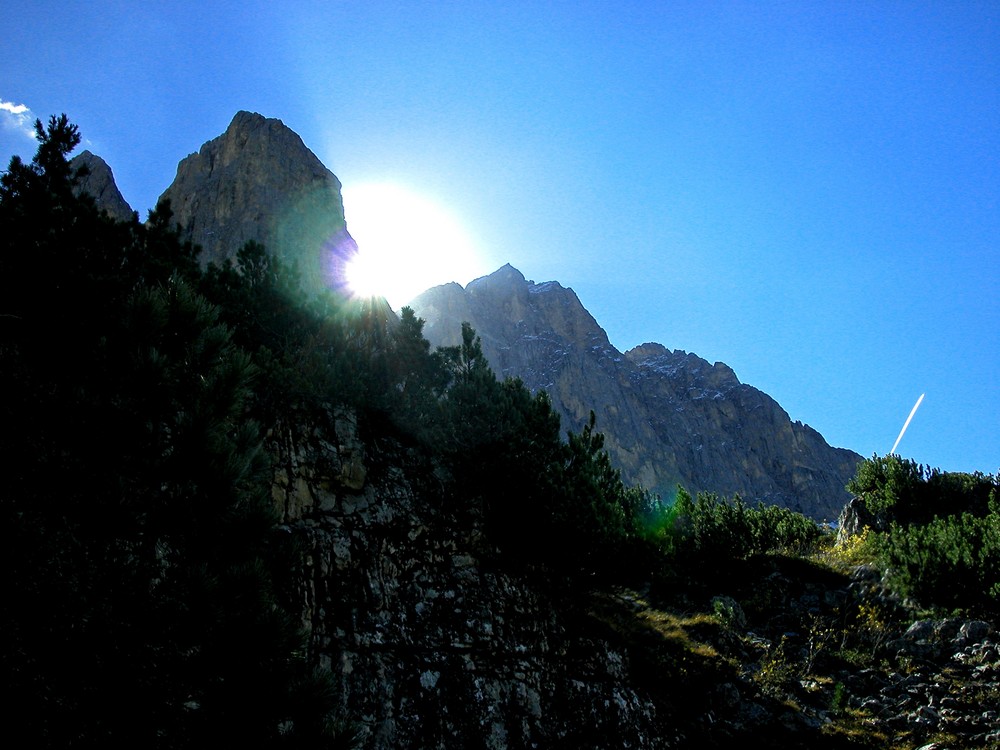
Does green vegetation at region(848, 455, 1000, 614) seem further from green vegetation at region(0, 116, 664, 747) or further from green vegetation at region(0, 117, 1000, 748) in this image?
green vegetation at region(0, 116, 664, 747)

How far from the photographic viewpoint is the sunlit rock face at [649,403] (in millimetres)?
131250

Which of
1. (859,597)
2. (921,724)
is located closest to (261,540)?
(921,724)

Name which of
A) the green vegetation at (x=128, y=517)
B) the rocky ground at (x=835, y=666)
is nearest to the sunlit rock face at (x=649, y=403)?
the rocky ground at (x=835, y=666)

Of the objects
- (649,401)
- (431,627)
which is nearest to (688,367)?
(649,401)

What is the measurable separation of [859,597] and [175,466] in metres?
18.8

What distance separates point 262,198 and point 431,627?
6142 centimetres

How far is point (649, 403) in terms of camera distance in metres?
146

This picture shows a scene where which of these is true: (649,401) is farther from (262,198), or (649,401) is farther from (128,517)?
(128,517)

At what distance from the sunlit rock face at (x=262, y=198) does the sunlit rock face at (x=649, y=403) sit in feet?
189

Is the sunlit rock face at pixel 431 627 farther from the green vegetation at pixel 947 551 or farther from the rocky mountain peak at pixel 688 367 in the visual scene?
the rocky mountain peak at pixel 688 367

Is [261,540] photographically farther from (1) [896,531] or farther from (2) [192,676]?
(1) [896,531]

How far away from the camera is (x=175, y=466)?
194 inches

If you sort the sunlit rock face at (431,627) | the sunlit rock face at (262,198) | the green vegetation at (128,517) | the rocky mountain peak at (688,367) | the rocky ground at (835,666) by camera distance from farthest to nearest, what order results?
the rocky mountain peak at (688,367) < the sunlit rock face at (262,198) < the rocky ground at (835,666) < the sunlit rock face at (431,627) < the green vegetation at (128,517)

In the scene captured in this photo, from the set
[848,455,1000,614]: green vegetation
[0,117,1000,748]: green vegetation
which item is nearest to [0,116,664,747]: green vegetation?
[0,117,1000,748]: green vegetation
